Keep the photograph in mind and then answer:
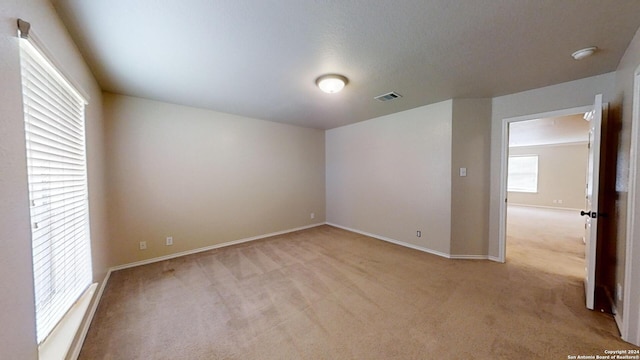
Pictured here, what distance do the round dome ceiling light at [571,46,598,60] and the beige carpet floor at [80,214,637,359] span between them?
2.37 metres

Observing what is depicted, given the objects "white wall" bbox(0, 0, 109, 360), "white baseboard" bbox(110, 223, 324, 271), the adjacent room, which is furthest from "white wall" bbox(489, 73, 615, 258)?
"white wall" bbox(0, 0, 109, 360)

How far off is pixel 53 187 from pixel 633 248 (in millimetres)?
4198

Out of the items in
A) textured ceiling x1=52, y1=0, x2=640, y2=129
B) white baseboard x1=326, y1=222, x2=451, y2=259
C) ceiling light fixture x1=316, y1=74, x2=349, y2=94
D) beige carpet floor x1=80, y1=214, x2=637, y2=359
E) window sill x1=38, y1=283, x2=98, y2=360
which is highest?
textured ceiling x1=52, y1=0, x2=640, y2=129

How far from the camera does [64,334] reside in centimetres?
147

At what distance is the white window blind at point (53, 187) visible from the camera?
4.16ft

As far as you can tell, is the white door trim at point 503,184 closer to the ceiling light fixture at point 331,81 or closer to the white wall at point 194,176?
the ceiling light fixture at point 331,81

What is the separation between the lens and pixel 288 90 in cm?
288

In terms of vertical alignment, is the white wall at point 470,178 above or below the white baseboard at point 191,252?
above

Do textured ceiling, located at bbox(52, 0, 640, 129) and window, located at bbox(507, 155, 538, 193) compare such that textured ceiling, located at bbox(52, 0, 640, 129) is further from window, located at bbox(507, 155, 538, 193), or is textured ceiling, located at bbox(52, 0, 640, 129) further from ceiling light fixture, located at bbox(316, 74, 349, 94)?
window, located at bbox(507, 155, 538, 193)

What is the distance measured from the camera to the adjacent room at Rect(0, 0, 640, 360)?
1457 millimetres

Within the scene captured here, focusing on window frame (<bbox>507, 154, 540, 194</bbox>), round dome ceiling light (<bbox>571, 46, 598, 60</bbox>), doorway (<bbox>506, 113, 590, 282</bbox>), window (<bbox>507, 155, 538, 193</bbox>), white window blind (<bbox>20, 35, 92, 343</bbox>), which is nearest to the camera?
white window blind (<bbox>20, 35, 92, 343</bbox>)

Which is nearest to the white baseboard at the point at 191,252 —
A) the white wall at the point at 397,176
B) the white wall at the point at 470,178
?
the white wall at the point at 397,176

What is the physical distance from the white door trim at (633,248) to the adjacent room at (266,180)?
22mm

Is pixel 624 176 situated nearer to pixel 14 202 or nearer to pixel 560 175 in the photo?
pixel 14 202
